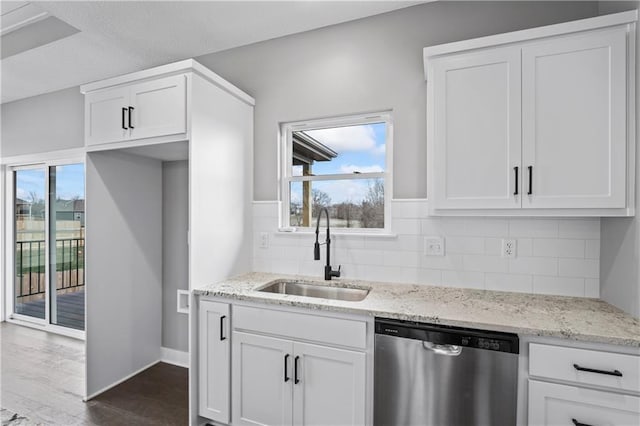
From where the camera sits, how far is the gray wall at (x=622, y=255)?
4.85ft

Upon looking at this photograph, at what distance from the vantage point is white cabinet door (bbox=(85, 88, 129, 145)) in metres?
2.20

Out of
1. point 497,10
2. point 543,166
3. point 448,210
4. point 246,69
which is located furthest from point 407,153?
point 246,69

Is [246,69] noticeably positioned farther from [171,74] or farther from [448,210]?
[448,210]

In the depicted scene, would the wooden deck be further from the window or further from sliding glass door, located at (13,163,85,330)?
the window

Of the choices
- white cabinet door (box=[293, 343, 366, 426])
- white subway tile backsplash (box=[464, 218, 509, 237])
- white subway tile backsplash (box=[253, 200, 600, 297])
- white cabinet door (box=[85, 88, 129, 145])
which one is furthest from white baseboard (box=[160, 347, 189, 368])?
white subway tile backsplash (box=[464, 218, 509, 237])

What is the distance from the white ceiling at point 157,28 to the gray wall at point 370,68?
128 millimetres

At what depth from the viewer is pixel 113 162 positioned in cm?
257

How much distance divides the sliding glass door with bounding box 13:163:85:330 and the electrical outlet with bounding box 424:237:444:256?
365 centimetres

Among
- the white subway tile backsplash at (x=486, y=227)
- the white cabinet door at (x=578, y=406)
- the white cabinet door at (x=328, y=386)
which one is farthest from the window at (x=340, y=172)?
the white cabinet door at (x=578, y=406)

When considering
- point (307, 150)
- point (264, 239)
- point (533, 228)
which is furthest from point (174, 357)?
point (533, 228)

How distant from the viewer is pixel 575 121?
5.21ft

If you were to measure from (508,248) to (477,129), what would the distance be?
781mm

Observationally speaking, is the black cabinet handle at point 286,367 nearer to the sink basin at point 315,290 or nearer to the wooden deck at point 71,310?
the sink basin at point 315,290

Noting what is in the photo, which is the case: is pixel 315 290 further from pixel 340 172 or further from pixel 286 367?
pixel 340 172
